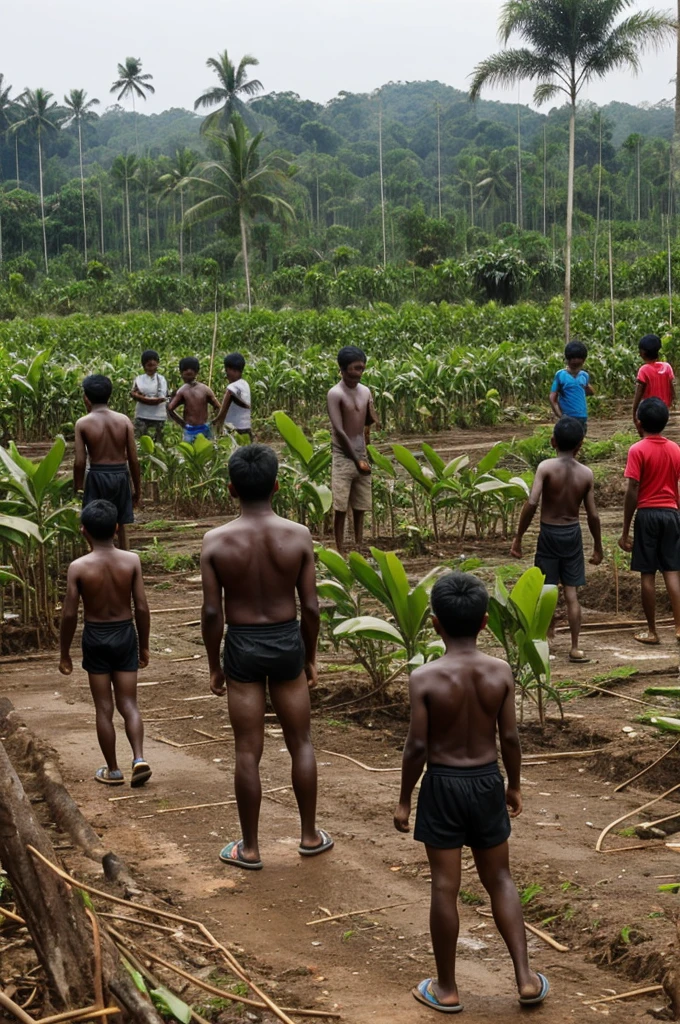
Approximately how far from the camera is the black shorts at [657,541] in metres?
7.11

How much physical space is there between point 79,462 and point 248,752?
14.1ft

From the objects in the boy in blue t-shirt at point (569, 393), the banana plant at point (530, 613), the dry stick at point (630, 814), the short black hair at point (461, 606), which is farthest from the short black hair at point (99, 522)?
the boy in blue t-shirt at point (569, 393)

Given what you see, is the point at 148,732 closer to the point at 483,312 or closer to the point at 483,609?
the point at 483,609

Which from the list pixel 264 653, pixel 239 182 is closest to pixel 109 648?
pixel 264 653

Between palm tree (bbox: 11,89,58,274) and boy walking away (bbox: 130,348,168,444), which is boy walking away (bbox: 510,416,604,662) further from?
palm tree (bbox: 11,89,58,274)

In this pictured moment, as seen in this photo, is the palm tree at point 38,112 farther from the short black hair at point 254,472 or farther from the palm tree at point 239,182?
the short black hair at point 254,472

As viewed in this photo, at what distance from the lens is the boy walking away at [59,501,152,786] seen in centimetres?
518

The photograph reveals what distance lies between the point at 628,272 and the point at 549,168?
45.9 m

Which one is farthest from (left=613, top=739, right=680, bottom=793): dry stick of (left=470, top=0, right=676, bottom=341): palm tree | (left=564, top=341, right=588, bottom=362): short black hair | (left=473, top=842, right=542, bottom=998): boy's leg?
(left=470, top=0, right=676, bottom=341): palm tree

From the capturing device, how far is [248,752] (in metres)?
4.26

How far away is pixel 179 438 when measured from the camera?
43.1 feet

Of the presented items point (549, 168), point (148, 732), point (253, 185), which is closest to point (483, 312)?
point (253, 185)

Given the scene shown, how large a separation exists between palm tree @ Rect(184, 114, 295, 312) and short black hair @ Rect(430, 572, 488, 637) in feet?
127

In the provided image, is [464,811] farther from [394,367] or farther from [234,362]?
[394,367]
